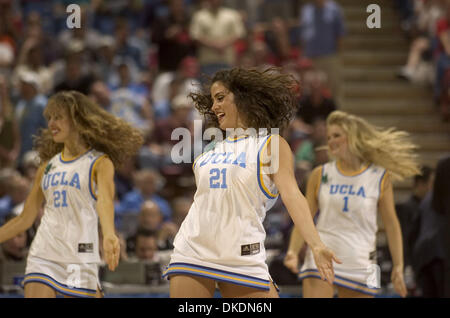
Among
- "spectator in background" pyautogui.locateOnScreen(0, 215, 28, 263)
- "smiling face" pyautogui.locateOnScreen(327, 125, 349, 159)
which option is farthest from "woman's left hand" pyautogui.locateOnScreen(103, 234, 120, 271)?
"spectator in background" pyautogui.locateOnScreen(0, 215, 28, 263)

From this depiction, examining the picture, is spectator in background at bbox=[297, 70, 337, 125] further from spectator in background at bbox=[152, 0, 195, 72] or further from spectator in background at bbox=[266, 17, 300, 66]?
spectator in background at bbox=[152, 0, 195, 72]

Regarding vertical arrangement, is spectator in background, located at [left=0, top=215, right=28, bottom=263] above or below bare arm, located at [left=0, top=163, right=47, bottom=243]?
below

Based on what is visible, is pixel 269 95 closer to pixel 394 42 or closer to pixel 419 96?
pixel 419 96

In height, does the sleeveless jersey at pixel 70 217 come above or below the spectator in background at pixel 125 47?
below

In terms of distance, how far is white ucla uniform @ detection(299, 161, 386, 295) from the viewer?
523cm

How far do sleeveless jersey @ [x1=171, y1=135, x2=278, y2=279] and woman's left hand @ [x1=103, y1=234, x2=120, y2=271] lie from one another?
527mm

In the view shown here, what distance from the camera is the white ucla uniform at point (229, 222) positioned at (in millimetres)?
3729

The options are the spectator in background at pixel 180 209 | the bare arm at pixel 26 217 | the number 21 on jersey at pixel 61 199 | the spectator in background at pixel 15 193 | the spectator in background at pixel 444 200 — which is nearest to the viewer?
the number 21 on jersey at pixel 61 199

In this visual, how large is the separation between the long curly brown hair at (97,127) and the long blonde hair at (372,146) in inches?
57.2

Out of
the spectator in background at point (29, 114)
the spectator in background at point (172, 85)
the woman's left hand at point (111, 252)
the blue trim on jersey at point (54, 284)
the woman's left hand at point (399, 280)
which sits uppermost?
the spectator in background at point (172, 85)

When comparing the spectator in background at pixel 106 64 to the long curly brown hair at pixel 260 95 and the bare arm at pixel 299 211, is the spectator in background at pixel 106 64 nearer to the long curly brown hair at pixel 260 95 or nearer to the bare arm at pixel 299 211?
the long curly brown hair at pixel 260 95

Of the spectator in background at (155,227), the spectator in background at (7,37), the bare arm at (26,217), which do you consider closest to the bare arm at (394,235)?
the bare arm at (26,217)

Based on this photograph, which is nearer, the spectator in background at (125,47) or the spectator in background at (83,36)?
the spectator in background at (83,36)

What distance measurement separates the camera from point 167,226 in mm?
7703
